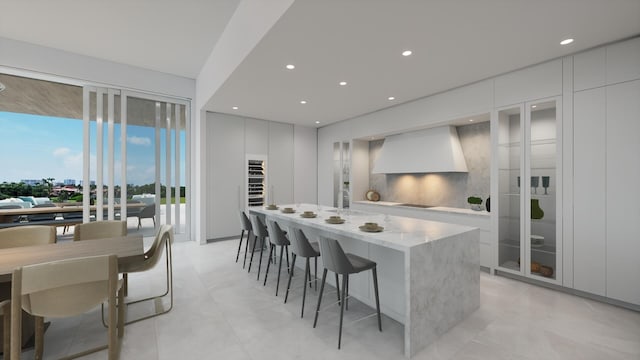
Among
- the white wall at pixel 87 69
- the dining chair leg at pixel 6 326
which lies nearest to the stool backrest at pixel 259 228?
the dining chair leg at pixel 6 326

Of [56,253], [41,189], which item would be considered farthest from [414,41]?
[41,189]

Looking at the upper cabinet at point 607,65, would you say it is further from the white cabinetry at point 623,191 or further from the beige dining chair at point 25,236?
the beige dining chair at point 25,236

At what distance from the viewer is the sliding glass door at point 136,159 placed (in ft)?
15.1

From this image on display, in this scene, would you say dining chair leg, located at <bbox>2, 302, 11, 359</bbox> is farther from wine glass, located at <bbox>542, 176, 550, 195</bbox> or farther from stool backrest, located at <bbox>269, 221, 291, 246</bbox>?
wine glass, located at <bbox>542, 176, 550, 195</bbox>

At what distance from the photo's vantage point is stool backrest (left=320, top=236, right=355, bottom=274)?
2104 millimetres

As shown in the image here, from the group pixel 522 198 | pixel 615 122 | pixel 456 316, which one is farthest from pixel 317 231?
pixel 615 122

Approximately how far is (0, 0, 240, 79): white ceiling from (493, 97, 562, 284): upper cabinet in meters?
3.93

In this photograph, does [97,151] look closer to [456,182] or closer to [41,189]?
[41,189]

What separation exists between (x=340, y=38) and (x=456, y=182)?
11.3 ft

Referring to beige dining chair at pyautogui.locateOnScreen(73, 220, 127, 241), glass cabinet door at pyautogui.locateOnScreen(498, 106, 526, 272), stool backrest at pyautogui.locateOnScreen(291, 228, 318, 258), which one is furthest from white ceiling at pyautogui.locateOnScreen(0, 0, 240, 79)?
glass cabinet door at pyautogui.locateOnScreen(498, 106, 526, 272)

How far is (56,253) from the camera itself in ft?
7.07

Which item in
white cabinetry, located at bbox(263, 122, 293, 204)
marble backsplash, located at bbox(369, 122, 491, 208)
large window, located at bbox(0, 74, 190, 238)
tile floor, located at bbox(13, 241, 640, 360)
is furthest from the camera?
white cabinetry, located at bbox(263, 122, 293, 204)

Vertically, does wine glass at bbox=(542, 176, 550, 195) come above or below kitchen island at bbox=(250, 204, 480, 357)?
above

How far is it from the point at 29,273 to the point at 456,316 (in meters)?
3.09
